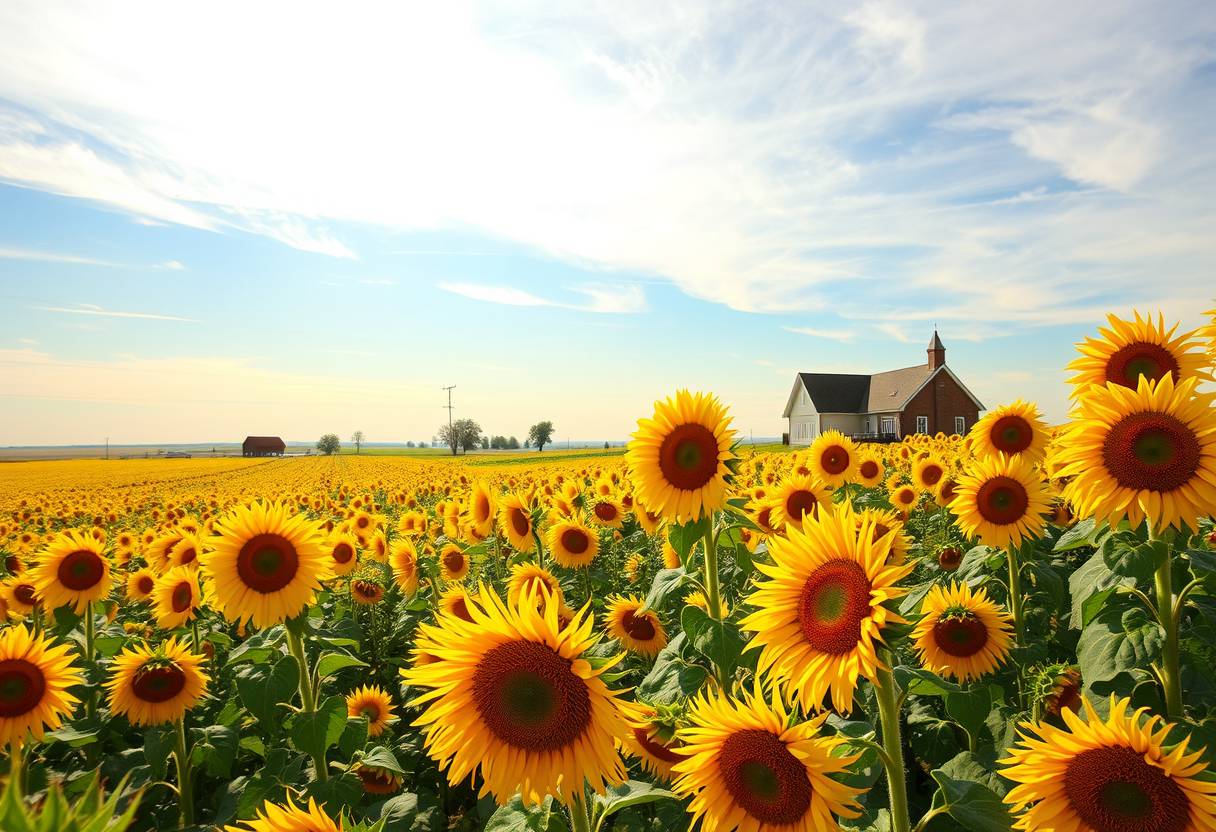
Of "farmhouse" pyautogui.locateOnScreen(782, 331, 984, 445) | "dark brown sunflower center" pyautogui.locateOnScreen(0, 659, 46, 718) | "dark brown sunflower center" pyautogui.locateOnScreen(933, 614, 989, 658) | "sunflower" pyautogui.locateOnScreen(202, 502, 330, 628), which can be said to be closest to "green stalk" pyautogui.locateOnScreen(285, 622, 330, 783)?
"sunflower" pyautogui.locateOnScreen(202, 502, 330, 628)

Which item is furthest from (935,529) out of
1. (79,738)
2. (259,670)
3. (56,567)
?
(56,567)

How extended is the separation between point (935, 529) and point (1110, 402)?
6.71 meters

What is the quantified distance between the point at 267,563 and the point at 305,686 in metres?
0.81

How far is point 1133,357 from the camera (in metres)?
4.03

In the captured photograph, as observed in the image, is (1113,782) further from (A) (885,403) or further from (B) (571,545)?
(A) (885,403)

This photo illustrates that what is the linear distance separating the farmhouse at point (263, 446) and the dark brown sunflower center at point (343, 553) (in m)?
135

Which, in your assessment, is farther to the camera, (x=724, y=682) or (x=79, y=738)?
(x=79, y=738)

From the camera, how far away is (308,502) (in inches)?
624

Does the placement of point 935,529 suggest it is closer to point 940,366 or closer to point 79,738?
point 79,738

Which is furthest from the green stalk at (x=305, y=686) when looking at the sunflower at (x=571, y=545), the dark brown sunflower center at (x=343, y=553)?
the dark brown sunflower center at (x=343, y=553)

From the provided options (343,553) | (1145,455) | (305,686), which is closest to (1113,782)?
(1145,455)

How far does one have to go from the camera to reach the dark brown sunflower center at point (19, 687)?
4.26 meters

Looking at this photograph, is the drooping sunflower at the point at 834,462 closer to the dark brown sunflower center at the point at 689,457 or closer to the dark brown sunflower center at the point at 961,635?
the dark brown sunflower center at the point at 961,635

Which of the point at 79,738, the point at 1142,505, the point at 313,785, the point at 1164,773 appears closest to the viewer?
the point at 1164,773
